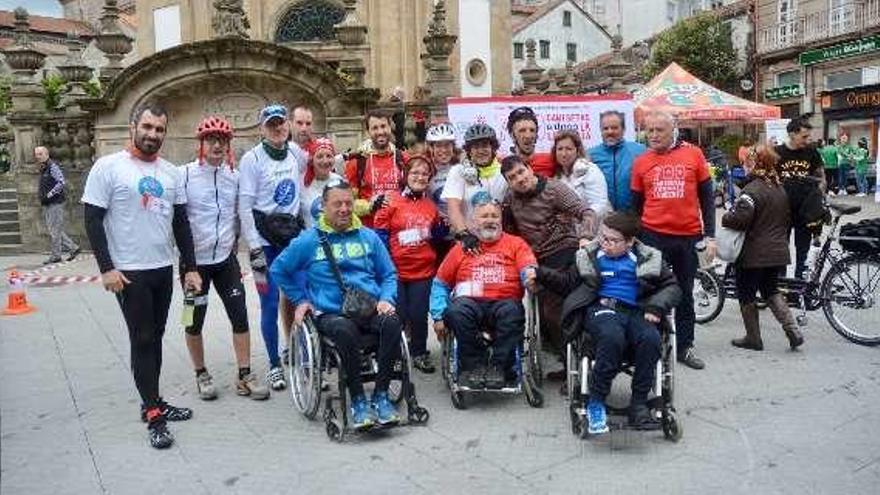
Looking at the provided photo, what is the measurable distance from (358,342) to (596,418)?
4.70 feet

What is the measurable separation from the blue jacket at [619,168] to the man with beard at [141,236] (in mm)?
3149

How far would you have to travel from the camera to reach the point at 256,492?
12.9 feet

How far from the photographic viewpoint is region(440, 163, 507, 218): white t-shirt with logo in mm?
5484

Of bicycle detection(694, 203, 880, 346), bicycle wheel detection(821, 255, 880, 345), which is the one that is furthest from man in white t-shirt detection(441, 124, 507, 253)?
bicycle wheel detection(821, 255, 880, 345)

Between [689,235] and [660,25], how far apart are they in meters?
43.6

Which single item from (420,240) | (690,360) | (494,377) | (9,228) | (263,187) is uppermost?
(263,187)

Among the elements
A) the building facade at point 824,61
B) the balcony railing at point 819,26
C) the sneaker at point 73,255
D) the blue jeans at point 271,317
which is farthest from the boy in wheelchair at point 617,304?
the balcony railing at point 819,26

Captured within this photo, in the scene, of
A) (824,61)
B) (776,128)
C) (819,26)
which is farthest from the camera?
(819,26)

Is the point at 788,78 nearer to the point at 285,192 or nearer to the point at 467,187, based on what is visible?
the point at 467,187

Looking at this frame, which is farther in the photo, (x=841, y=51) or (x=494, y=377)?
(x=841, y=51)

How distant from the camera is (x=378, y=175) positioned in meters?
6.00

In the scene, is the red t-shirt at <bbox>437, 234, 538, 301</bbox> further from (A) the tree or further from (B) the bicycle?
(A) the tree

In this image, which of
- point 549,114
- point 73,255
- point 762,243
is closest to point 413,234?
point 762,243

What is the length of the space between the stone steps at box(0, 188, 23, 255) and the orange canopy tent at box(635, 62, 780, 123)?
12578 mm
